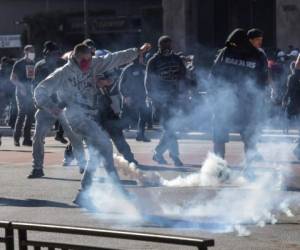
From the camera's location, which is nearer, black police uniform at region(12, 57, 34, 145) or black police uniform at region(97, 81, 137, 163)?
black police uniform at region(97, 81, 137, 163)

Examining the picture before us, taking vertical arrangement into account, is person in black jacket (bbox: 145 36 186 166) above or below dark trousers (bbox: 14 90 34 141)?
above

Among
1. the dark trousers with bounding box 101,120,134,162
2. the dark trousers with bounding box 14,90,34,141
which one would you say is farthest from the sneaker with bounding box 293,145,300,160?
the dark trousers with bounding box 14,90,34,141

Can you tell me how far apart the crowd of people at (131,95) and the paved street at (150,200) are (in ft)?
1.16

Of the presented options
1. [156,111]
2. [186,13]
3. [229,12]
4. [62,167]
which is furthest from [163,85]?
[229,12]

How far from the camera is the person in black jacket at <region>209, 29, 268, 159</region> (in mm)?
11203

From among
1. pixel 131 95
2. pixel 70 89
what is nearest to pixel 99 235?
pixel 70 89

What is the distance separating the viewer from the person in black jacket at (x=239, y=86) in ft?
36.8

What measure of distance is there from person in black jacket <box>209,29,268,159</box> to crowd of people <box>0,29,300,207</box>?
12mm

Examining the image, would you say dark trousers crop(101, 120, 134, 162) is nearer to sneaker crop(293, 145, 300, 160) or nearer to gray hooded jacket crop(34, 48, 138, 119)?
gray hooded jacket crop(34, 48, 138, 119)

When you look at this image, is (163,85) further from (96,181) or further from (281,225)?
(281,225)

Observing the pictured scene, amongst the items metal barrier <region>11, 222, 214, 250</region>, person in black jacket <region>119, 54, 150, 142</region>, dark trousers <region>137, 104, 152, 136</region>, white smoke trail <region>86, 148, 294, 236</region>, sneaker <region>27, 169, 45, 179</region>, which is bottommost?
dark trousers <region>137, 104, 152, 136</region>

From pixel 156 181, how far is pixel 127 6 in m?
33.3

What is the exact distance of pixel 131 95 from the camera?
17.2 m

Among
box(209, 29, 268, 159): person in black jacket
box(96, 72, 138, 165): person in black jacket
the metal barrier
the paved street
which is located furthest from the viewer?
box(96, 72, 138, 165): person in black jacket
